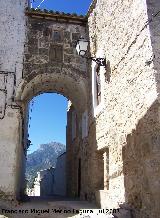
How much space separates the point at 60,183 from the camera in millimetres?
16391

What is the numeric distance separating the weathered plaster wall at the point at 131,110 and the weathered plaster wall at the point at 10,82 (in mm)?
2634

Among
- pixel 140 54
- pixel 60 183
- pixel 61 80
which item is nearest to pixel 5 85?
pixel 61 80

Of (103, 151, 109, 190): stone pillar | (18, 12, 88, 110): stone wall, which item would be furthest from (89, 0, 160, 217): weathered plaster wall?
(18, 12, 88, 110): stone wall

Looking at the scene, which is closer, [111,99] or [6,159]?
[111,99]

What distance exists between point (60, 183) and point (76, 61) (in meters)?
8.26

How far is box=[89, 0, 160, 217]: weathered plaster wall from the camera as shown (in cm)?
590

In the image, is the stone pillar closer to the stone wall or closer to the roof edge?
the stone wall

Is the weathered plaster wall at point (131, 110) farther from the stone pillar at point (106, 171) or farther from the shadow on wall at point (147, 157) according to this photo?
the stone pillar at point (106, 171)

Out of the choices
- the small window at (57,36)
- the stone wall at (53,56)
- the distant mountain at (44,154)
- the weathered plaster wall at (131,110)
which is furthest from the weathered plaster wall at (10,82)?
the distant mountain at (44,154)

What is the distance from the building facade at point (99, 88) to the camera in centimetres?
620

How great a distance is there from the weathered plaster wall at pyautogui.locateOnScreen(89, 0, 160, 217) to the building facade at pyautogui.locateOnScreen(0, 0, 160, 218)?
0.02 meters

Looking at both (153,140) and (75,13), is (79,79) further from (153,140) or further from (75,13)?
(153,140)

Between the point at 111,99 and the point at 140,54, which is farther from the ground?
the point at 140,54

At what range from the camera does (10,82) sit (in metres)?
9.75
